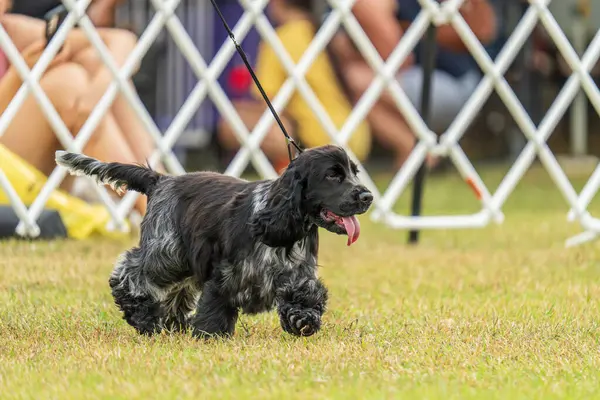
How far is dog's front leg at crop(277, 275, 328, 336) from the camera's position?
413 cm

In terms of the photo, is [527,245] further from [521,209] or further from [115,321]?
[115,321]

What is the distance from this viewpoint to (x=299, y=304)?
13.6ft

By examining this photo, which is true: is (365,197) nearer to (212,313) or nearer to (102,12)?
(212,313)

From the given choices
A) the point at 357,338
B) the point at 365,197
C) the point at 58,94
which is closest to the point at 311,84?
the point at 58,94

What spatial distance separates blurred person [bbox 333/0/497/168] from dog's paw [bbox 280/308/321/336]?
10384 millimetres

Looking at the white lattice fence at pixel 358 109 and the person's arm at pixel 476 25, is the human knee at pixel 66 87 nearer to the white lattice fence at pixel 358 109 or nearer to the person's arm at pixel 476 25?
the white lattice fence at pixel 358 109

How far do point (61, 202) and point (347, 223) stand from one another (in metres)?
4.44

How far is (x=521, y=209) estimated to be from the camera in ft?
37.3

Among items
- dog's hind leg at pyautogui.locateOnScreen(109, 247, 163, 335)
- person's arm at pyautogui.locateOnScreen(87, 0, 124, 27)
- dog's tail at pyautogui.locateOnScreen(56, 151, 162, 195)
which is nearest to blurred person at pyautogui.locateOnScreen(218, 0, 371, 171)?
person's arm at pyautogui.locateOnScreen(87, 0, 124, 27)

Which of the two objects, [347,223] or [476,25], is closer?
[347,223]

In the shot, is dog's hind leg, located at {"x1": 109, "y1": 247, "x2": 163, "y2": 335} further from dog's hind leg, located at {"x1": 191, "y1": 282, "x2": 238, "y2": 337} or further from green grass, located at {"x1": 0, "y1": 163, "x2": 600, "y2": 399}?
dog's hind leg, located at {"x1": 191, "y1": 282, "x2": 238, "y2": 337}

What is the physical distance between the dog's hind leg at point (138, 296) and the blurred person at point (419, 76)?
10.2 m

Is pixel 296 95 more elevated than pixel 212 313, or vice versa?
pixel 212 313

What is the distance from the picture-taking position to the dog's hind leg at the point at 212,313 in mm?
4219
